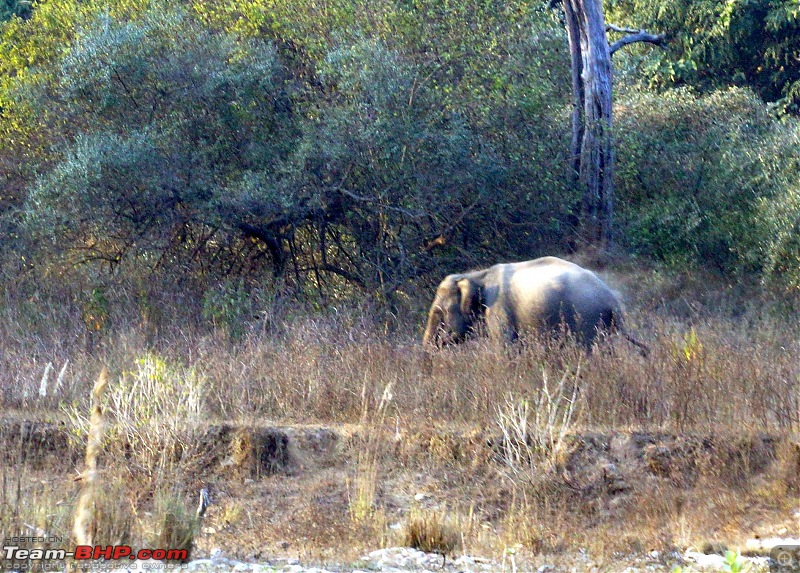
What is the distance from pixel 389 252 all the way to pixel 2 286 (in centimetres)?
567

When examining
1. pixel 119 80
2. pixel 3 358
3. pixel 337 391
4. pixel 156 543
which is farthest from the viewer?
pixel 119 80

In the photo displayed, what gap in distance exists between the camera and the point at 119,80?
14672 millimetres


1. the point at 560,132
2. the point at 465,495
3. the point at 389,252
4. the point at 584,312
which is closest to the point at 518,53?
the point at 560,132

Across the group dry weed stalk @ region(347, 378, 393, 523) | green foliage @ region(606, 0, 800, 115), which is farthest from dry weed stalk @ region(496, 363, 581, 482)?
green foliage @ region(606, 0, 800, 115)

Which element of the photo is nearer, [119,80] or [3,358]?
[3,358]

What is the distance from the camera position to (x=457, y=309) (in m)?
12.5

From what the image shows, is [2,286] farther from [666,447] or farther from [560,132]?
[666,447]

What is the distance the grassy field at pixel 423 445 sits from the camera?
24.2ft

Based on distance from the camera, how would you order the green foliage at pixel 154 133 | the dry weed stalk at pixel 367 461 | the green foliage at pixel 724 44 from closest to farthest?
the dry weed stalk at pixel 367 461 → the green foliage at pixel 154 133 → the green foliage at pixel 724 44

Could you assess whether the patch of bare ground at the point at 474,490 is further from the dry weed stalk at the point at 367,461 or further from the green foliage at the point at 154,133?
the green foliage at the point at 154,133

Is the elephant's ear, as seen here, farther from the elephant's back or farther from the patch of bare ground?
the patch of bare ground

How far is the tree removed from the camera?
53.7ft

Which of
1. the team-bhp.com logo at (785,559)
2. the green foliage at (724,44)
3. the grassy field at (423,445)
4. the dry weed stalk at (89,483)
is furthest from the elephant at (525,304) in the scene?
the green foliage at (724,44)

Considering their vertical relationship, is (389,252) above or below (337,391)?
above
